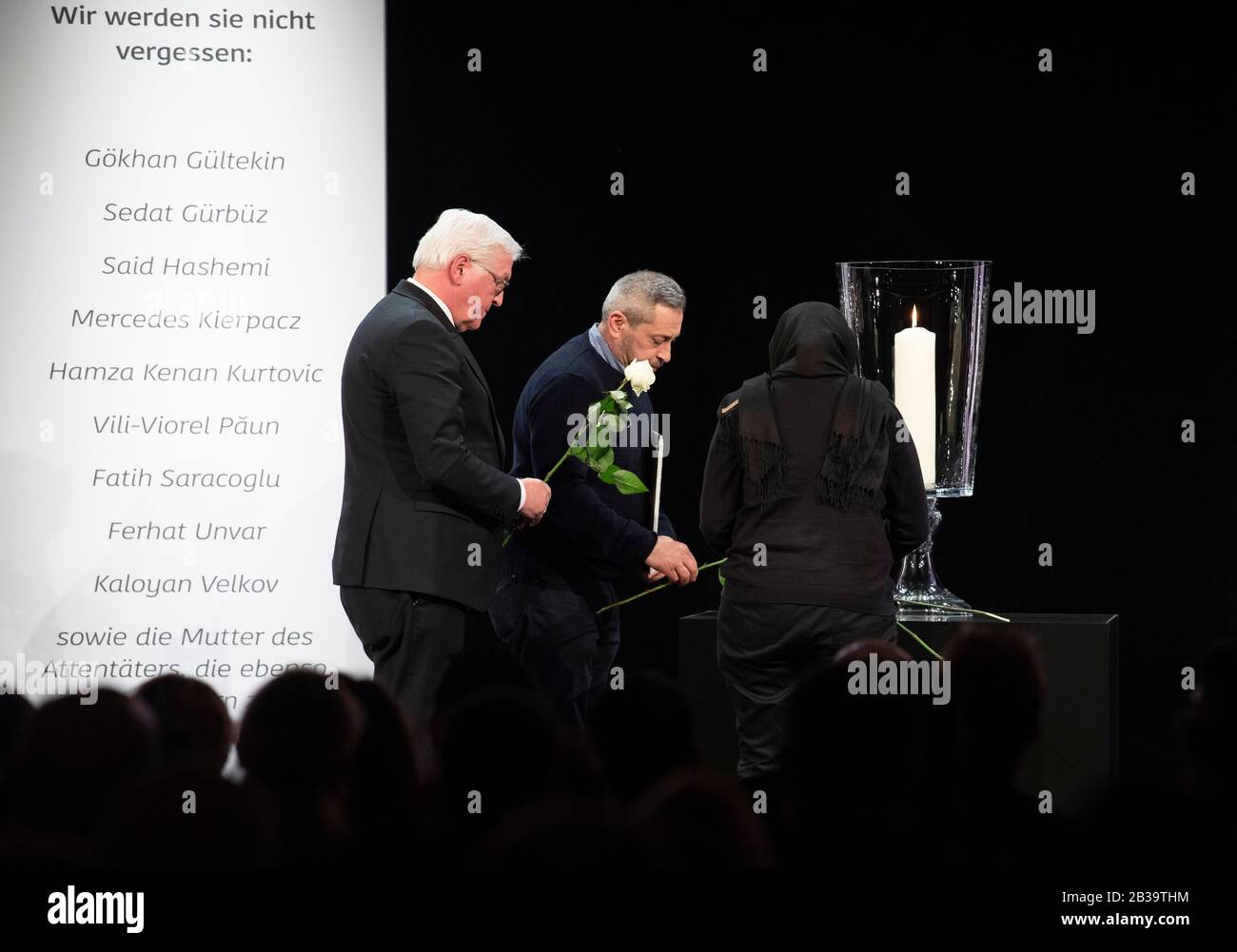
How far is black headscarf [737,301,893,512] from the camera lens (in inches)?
108

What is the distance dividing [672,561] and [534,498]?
1.52ft

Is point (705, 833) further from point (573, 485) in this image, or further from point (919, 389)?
point (919, 389)

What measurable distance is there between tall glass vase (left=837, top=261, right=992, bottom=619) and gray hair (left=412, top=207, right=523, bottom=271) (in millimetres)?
817

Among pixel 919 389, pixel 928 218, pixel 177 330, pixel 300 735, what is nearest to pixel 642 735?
pixel 300 735

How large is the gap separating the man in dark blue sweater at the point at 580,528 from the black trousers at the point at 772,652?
16.3 inches

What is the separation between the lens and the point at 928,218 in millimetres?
4223

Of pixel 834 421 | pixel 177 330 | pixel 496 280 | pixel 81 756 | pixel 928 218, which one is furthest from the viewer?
pixel 928 218

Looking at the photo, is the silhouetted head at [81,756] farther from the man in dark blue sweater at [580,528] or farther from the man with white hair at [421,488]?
the man in dark blue sweater at [580,528]

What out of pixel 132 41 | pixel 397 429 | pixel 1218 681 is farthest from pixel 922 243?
pixel 1218 681

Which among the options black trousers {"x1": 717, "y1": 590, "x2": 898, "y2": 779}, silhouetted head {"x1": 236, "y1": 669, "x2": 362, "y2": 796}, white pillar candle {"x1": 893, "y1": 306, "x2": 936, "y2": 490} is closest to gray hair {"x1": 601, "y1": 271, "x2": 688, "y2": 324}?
→ white pillar candle {"x1": 893, "y1": 306, "x2": 936, "y2": 490}

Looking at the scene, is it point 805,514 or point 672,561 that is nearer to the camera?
point 805,514

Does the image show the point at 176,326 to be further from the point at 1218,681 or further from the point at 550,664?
the point at 1218,681

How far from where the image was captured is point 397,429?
114 inches
